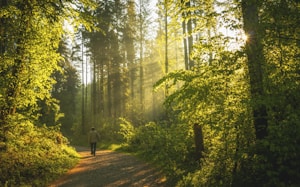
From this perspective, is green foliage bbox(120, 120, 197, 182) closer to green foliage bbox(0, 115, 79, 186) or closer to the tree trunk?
the tree trunk

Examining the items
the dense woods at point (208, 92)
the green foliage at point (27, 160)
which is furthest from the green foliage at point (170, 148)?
the green foliage at point (27, 160)

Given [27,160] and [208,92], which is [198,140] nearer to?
[208,92]

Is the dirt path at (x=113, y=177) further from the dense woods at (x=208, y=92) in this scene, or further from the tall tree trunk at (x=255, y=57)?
the tall tree trunk at (x=255, y=57)

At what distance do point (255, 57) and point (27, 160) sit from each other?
853 cm

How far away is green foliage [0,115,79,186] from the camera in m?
8.60

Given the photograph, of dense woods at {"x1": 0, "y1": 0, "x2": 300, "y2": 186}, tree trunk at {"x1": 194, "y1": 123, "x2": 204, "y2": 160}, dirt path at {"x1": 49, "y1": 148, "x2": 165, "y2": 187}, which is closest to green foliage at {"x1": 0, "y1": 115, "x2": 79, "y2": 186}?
dense woods at {"x1": 0, "y1": 0, "x2": 300, "y2": 186}

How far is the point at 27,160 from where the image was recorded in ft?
31.8

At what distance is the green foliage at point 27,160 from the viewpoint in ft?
28.2

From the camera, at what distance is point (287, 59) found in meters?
5.20

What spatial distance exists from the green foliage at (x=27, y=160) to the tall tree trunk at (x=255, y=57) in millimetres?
7120

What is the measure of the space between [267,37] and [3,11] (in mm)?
8777

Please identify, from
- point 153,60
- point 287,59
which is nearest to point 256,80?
point 287,59

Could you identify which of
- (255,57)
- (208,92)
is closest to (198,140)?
(208,92)

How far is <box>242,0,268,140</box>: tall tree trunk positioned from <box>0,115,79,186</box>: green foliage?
7.12 m
